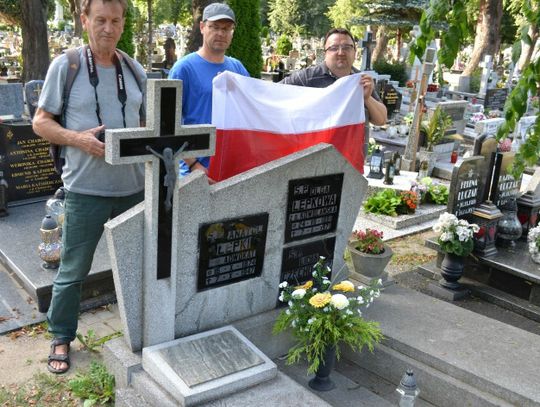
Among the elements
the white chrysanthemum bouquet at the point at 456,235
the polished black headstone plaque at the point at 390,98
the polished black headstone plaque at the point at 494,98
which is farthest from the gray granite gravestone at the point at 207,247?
the polished black headstone plaque at the point at 494,98

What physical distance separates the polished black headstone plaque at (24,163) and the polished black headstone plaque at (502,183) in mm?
5063

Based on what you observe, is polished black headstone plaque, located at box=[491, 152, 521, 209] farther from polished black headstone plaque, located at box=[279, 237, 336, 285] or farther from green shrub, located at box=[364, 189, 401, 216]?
polished black headstone plaque, located at box=[279, 237, 336, 285]

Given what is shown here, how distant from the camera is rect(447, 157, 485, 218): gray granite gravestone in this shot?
18.2 ft

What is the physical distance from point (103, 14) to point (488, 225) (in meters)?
4.12

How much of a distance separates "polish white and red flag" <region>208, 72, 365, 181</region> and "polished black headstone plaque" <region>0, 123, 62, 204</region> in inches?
145

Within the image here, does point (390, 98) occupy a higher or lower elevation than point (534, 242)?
higher

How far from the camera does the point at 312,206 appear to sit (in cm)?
385

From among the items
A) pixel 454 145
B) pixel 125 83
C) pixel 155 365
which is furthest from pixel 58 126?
pixel 454 145

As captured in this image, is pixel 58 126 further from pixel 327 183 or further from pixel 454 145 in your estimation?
pixel 454 145

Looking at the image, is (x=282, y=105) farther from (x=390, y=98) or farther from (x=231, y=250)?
(x=390, y=98)

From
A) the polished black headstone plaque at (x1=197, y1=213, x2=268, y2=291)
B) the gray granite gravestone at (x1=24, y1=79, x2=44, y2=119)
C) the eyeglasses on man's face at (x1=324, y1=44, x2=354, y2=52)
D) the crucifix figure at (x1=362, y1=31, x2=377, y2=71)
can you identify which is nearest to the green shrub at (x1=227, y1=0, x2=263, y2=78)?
the crucifix figure at (x1=362, y1=31, x2=377, y2=71)

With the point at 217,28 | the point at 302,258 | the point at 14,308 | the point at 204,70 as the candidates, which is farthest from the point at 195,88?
the point at 14,308

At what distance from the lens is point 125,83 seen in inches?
133

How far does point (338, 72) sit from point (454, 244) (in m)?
2.05
